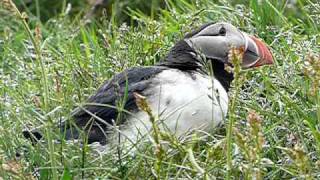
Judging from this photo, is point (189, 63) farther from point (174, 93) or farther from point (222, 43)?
point (174, 93)

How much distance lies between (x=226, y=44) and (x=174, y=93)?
44 cm

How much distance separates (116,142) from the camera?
3.70 meters

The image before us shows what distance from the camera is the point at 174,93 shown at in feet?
12.7

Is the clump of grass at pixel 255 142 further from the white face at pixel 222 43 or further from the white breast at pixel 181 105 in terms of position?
the white face at pixel 222 43

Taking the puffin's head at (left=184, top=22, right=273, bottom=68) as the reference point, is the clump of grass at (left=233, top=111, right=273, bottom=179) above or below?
above

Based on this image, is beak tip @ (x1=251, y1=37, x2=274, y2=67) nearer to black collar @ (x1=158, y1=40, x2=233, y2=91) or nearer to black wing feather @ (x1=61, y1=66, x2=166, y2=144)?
black collar @ (x1=158, y1=40, x2=233, y2=91)

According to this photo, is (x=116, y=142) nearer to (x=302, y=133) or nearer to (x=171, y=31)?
(x=302, y=133)

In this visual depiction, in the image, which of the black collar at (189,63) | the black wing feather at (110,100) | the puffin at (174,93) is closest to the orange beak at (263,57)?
the puffin at (174,93)

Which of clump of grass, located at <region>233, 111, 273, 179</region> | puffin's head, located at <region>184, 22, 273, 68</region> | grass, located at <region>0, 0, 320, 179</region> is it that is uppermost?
clump of grass, located at <region>233, 111, 273, 179</region>

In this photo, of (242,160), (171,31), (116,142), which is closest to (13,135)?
(116,142)

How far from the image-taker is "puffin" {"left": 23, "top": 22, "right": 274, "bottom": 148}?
374 cm

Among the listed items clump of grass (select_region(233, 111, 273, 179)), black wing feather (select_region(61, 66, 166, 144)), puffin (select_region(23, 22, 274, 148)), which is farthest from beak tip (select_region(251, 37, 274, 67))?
clump of grass (select_region(233, 111, 273, 179))

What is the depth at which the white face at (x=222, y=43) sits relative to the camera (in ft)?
13.8

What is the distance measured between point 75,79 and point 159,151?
171cm
